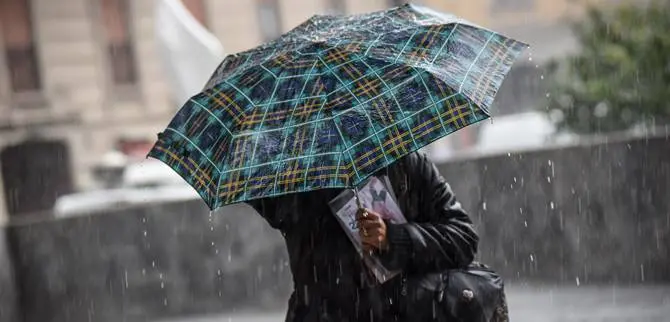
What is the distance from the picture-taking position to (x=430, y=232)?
4.21 m

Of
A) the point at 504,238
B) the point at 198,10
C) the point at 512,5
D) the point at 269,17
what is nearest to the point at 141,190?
the point at 504,238

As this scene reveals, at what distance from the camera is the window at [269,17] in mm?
34062

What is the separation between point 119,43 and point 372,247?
29.0m

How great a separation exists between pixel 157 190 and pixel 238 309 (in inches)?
169

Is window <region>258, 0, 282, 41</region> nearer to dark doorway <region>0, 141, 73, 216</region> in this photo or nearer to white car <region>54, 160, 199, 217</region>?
white car <region>54, 160, 199, 217</region>

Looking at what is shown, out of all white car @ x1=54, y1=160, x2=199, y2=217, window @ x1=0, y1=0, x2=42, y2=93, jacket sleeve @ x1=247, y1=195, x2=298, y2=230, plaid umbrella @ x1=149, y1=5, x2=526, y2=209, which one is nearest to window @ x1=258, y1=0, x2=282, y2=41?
window @ x1=0, y1=0, x2=42, y2=93

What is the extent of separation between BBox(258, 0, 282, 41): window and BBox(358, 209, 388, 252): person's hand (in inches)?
1190

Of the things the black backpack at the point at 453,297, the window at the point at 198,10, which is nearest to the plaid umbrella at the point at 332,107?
the black backpack at the point at 453,297

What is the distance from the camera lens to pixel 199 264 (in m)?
10.1

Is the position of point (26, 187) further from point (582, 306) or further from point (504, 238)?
point (582, 306)

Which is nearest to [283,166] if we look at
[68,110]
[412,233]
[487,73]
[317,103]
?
[317,103]

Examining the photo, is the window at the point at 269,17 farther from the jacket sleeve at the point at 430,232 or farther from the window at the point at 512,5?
the jacket sleeve at the point at 430,232

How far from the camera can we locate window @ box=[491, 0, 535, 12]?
35.6 meters

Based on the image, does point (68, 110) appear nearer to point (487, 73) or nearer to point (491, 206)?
point (491, 206)
